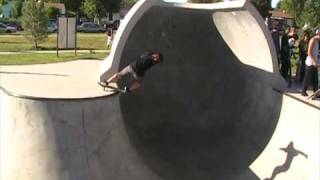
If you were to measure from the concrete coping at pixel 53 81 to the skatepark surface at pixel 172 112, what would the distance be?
0.08ft

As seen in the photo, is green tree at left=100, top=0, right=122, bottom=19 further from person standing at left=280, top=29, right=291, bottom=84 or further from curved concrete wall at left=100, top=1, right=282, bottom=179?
person standing at left=280, top=29, right=291, bottom=84

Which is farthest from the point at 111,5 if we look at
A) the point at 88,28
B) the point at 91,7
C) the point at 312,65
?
the point at 312,65

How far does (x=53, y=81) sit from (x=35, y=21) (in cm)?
2078

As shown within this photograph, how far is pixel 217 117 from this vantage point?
45.2 ft

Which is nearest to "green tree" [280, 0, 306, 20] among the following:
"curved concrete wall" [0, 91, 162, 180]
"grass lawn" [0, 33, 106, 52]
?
"grass lawn" [0, 33, 106, 52]

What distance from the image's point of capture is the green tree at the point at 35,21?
31.5 meters

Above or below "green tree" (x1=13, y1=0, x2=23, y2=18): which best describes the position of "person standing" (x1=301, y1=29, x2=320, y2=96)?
above

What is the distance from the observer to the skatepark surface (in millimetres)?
9281

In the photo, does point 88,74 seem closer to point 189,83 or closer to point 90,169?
point 189,83

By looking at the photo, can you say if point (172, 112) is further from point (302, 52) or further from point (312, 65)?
point (312, 65)

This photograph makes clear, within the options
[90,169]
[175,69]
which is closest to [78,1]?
[175,69]

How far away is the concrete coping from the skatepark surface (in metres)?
0.02

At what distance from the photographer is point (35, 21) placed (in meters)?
31.5

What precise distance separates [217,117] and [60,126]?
5576mm
